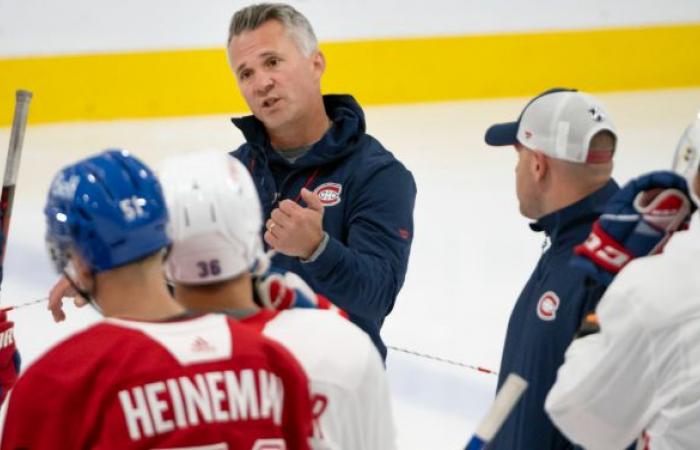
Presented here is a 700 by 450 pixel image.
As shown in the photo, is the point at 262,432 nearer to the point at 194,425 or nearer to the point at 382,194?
the point at 194,425

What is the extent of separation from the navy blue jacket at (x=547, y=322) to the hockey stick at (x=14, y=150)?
926 mm

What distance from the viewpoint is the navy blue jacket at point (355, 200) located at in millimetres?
2178

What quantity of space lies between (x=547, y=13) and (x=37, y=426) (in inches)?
256

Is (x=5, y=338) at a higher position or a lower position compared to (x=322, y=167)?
lower

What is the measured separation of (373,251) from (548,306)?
0.39 metres

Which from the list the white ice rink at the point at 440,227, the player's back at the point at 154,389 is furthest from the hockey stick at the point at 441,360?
the player's back at the point at 154,389

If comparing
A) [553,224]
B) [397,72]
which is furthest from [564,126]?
[397,72]

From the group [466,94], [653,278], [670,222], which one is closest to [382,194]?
[670,222]

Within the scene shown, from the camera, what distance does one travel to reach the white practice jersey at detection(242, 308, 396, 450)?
140cm

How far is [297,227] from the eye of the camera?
6.68 ft

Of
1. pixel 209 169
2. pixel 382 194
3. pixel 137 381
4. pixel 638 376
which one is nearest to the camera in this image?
pixel 137 381

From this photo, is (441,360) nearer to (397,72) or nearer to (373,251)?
(373,251)

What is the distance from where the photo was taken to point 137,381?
4.10 feet

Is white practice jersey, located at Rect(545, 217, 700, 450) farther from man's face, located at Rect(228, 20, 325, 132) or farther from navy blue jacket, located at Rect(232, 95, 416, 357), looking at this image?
man's face, located at Rect(228, 20, 325, 132)
